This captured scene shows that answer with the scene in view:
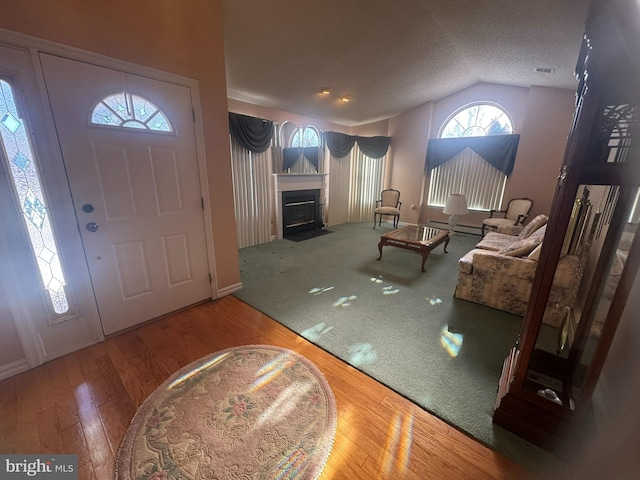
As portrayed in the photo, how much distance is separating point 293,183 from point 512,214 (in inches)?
169

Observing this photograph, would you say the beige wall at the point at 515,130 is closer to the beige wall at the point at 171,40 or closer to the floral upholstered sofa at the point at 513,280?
the beige wall at the point at 171,40

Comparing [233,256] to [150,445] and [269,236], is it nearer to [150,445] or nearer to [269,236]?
[150,445]

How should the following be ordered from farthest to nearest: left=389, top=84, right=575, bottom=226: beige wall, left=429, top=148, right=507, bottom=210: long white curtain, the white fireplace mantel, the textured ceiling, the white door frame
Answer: left=429, top=148, right=507, bottom=210: long white curtain, the white fireplace mantel, left=389, top=84, right=575, bottom=226: beige wall, the textured ceiling, the white door frame

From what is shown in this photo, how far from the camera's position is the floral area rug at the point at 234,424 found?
3.78 ft

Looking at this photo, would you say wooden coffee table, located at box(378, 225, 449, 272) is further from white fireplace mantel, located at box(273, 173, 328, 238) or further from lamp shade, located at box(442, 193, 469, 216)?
white fireplace mantel, located at box(273, 173, 328, 238)

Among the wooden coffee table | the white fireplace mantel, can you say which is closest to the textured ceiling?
the white fireplace mantel

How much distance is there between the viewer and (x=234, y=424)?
1.35 m

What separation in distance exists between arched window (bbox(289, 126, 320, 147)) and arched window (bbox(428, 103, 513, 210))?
9.28 feet

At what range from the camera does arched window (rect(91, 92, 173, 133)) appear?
1764 millimetres

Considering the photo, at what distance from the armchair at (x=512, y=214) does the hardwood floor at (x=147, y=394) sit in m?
4.30

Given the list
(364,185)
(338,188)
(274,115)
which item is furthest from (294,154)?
(364,185)

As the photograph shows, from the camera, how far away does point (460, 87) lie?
498 cm

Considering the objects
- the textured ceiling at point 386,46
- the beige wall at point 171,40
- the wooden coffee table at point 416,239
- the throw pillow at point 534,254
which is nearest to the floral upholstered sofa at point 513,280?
the throw pillow at point 534,254

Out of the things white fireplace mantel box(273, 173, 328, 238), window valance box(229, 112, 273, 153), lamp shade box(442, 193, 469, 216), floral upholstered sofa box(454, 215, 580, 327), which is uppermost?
window valance box(229, 112, 273, 153)
